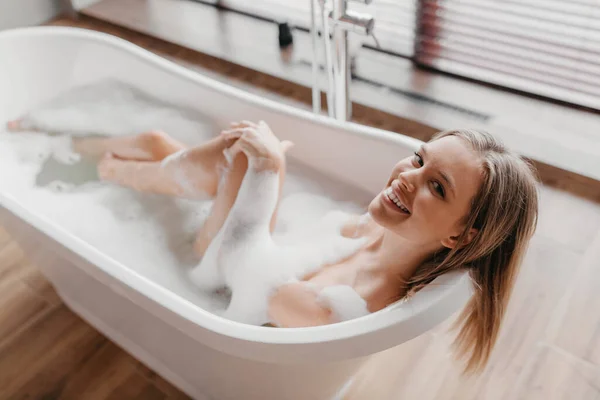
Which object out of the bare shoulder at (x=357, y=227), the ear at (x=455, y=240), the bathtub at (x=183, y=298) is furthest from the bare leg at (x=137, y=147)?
the ear at (x=455, y=240)

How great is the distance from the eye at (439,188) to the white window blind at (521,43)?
4.32ft

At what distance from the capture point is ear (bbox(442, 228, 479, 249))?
987 millimetres

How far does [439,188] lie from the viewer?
0.99 m

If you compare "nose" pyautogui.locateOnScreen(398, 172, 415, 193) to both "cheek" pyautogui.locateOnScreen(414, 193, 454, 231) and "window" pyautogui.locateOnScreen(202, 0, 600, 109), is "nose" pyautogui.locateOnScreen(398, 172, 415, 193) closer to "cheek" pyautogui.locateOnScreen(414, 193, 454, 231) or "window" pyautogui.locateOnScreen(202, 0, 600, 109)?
"cheek" pyautogui.locateOnScreen(414, 193, 454, 231)

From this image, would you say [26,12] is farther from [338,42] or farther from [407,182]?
[407,182]

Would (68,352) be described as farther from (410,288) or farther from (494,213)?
(494,213)

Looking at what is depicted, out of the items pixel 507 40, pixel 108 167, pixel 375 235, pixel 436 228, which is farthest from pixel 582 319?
pixel 108 167

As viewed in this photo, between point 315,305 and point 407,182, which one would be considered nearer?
point 407,182

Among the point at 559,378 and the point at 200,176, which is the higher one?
the point at 200,176

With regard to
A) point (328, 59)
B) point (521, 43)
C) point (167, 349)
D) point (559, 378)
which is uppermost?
point (328, 59)

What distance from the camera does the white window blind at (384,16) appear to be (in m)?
2.37

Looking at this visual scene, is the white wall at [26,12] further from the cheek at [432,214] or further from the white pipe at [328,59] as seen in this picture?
the cheek at [432,214]

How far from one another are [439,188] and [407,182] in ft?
0.19

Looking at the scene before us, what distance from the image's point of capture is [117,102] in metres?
2.04
